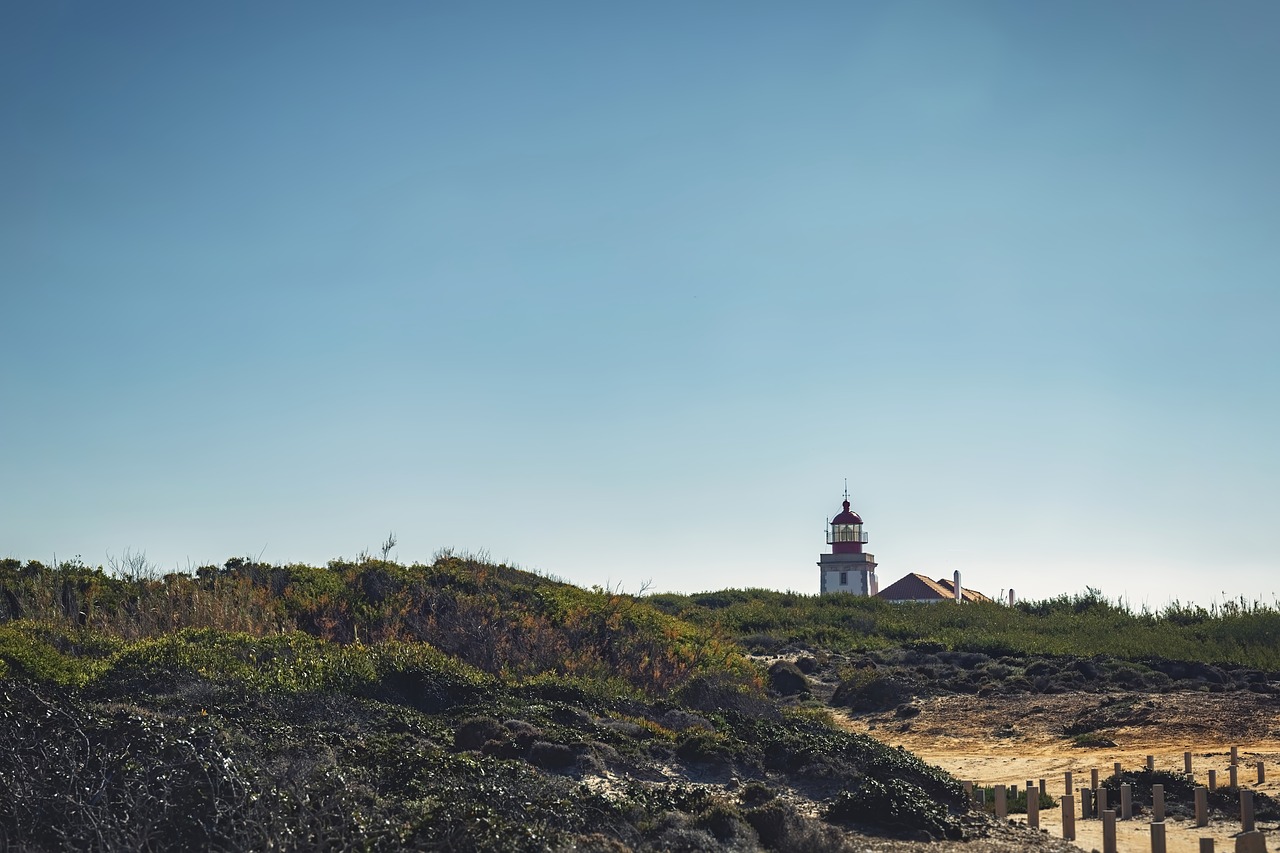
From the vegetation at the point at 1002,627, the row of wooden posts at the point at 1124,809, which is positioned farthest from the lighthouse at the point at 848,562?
the row of wooden posts at the point at 1124,809

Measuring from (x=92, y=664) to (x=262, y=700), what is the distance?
2944 mm

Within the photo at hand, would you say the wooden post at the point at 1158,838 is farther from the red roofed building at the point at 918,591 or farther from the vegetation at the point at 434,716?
the red roofed building at the point at 918,591

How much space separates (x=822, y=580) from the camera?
6203 cm

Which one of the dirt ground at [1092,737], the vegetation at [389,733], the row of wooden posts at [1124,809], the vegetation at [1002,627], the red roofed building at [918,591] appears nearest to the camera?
the vegetation at [389,733]

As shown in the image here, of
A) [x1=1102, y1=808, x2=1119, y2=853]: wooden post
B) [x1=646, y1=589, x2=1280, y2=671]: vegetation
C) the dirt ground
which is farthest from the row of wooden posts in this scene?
[x1=646, y1=589, x2=1280, y2=671]: vegetation

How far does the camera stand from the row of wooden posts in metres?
9.53

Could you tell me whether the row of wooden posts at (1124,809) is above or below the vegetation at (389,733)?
below

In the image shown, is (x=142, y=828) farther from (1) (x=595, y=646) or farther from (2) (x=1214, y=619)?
(2) (x=1214, y=619)

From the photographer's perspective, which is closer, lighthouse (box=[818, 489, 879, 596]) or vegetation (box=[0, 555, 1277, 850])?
vegetation (box=[0, 555, 1277, 850])

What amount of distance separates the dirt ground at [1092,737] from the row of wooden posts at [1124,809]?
0.22 m

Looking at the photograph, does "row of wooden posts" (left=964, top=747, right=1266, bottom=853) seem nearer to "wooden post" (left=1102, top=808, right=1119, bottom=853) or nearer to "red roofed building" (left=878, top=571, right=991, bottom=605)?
"wooden post" (left=1102, top=808, right=1119, bottom=853)

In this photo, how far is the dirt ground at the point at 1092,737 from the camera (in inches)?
524

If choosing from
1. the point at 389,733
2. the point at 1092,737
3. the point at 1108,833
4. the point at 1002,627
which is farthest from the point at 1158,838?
the point at 1002,627

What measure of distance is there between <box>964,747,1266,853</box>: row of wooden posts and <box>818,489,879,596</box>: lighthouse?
46.4 metres
